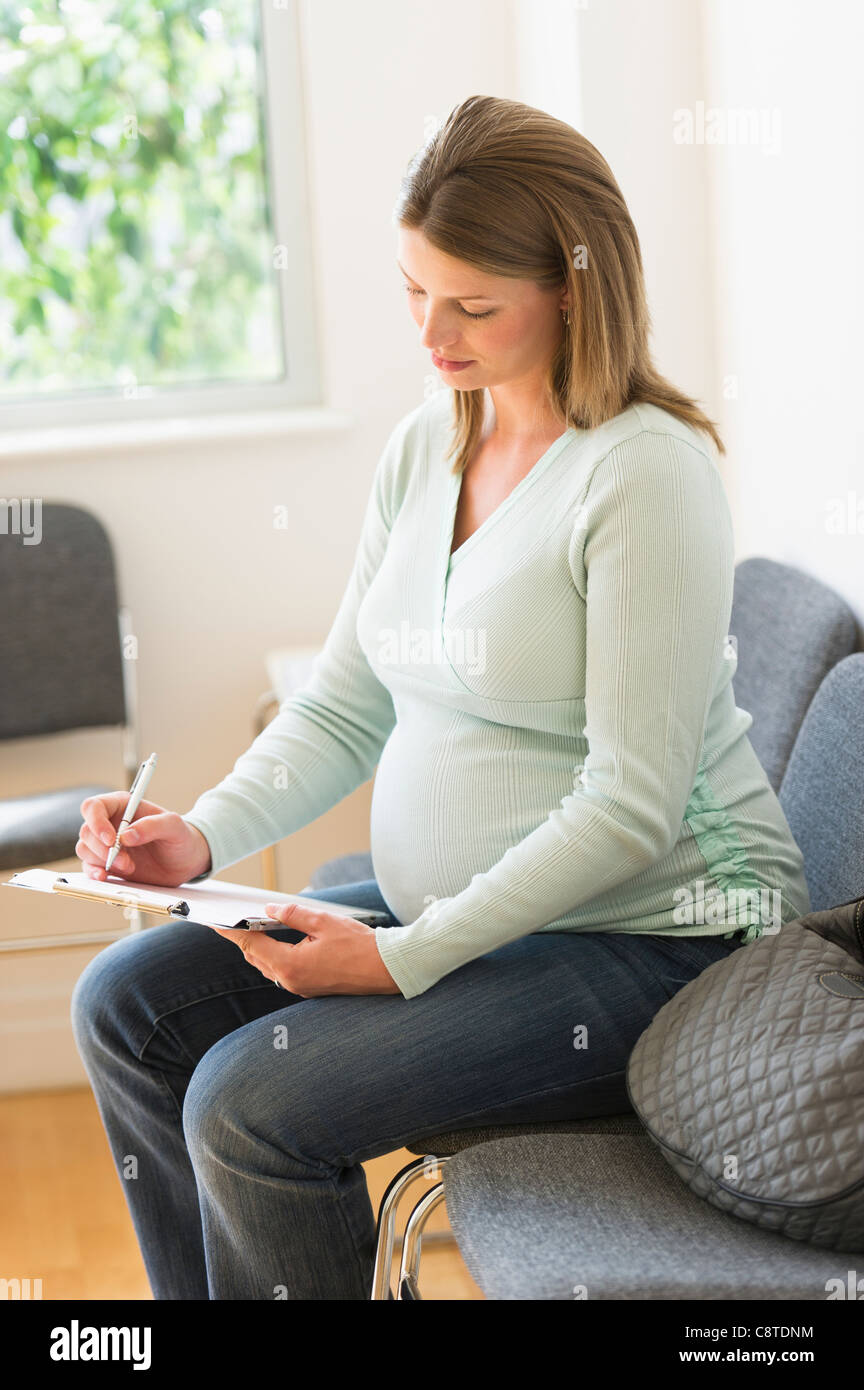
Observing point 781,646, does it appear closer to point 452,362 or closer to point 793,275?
point 793,275

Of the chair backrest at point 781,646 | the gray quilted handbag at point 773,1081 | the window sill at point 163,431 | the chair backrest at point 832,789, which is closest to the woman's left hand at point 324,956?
the gray quilted handbag at point 773,1081

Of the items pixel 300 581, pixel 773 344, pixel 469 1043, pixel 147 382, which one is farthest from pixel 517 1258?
pixel 147 382

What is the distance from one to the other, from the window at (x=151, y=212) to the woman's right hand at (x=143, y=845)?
130 cm

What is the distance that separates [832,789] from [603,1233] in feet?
1.84

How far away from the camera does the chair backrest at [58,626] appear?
7.57 feet

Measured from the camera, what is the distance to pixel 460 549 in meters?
1.30

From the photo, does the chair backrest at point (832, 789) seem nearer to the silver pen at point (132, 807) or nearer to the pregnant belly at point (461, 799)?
the pregnant belly at point (461, 799)

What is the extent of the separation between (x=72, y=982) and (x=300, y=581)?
83cm

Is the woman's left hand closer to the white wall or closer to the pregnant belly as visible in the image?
the pregnant belly

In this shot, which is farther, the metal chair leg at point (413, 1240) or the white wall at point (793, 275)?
the white wall at point (793, 275)

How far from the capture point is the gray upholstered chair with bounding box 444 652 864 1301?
2.87 feet

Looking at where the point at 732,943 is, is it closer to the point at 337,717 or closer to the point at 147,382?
the point at 337,717

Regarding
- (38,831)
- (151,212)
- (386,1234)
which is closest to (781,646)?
(386,1234)

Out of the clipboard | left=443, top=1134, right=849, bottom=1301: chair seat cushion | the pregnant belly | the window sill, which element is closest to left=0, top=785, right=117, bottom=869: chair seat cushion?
the window sill
